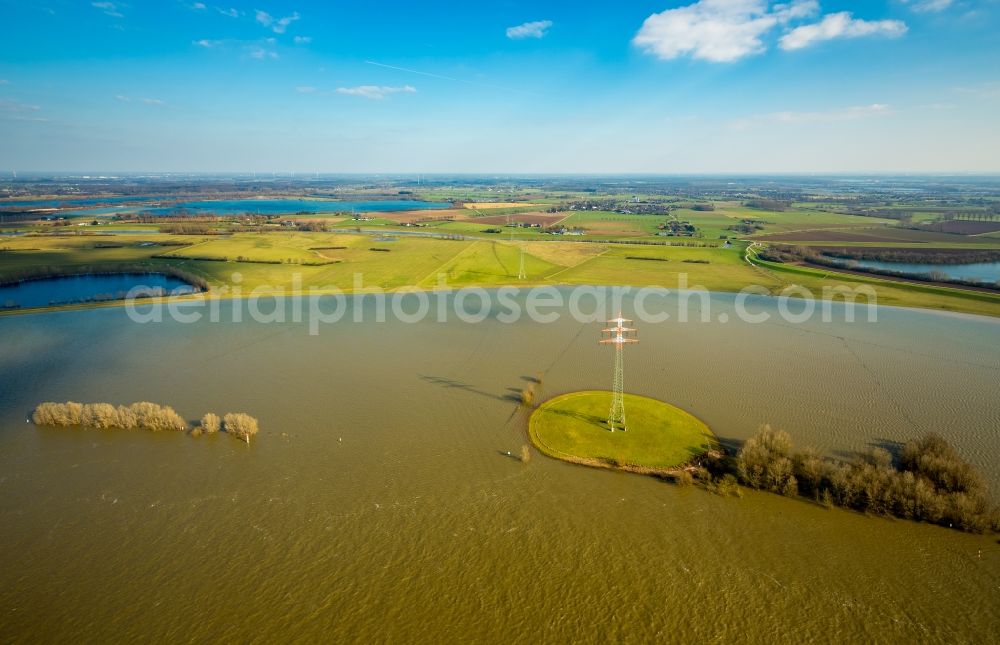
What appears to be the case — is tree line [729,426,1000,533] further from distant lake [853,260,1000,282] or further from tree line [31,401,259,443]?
distant lake [853,260,1000,282]

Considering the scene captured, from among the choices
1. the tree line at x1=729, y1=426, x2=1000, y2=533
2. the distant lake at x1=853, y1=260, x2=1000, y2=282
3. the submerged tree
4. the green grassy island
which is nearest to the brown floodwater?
the submerged tree

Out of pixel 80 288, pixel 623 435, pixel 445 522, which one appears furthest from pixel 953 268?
pixel 80 288

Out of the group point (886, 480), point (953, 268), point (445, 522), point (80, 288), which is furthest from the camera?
point (953, 268)

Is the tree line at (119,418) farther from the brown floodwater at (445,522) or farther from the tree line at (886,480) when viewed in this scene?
the tree line at (886,480)

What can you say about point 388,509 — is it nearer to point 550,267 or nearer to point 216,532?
point 216,532

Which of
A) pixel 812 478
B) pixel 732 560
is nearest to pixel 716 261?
pixel 812 478

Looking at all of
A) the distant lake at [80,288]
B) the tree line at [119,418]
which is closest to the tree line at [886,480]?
the tree line at [119,418]

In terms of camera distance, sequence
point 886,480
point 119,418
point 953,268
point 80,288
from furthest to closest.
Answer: point 953,268 → point 80,288 → point 119,418 → point 886,480

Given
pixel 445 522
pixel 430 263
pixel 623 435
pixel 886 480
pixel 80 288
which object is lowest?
pixel 445 522

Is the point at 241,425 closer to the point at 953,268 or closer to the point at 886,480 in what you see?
the point at 886,480
